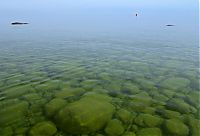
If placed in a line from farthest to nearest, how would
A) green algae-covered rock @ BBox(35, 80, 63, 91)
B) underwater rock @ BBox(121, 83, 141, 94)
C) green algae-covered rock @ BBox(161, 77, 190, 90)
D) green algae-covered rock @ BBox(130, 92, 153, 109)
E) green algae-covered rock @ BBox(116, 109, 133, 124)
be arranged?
green algae-covered rock @ BBox(161, 77, 190, 90) < green algae-covered rock @ BBox(35, 80, 63, 91) < underwater rock @ BBox(121, 83, 141, 94) < green algae-covered rock @ BBox(130, 92, 153, 109) < green algae-covered rock @ BBox(116, 109, 133, 124)

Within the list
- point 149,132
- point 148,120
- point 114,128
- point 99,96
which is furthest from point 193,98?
point 114,128

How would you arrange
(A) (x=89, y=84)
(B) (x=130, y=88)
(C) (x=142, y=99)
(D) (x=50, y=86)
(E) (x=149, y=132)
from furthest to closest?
1. (A) (x=89, y=84)
2. (D) (x=50, y=86)
3. (B) (x=130, y=88)
4. (C) (x=142, y=99)
5. (E) (x=149, y=132)

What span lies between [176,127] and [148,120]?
1413mm

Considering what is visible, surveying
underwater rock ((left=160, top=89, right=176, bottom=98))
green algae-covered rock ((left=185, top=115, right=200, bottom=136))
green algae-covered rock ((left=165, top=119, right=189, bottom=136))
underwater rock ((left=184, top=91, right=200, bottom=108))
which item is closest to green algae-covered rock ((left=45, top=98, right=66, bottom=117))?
green algae-covered rock ((left=165, top=119, right=189, bottom=136))

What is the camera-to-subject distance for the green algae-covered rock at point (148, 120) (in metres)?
12.5

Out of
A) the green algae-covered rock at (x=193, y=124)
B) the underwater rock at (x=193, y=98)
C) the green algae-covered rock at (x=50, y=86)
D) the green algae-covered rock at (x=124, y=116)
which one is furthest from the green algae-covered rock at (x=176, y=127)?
the green algae-covered rock at (x=50, y=86)

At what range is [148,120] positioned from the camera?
42.2 ft

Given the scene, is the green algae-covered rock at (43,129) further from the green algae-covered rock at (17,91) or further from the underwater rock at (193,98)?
the underwater rock at (193,98)

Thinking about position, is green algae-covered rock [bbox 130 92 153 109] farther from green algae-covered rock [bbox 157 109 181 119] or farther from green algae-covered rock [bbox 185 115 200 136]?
green algae-covered rock [bbox 185 115 200 136]

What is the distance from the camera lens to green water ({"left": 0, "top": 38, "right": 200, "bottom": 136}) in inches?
478

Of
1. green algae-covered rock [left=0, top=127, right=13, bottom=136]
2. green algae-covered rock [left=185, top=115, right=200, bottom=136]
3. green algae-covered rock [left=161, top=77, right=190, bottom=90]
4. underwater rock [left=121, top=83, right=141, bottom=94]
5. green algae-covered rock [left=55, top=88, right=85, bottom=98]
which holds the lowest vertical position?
green algae-covered rock [left=185, top=115, right=200, bottom=136]

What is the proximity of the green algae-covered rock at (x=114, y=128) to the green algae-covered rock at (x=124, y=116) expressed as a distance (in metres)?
0.39

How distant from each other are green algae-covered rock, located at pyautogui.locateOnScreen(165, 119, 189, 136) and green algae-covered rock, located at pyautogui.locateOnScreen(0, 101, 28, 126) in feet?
23.5

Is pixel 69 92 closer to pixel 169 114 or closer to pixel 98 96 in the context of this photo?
pixel 98 96
